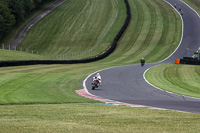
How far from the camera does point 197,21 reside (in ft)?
252

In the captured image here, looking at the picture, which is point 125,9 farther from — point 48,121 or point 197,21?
point 48,121

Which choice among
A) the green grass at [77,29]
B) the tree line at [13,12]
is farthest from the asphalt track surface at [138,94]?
the tree line at [13,12]

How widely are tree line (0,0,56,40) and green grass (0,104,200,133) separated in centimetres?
6261

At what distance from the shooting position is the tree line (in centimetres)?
7588

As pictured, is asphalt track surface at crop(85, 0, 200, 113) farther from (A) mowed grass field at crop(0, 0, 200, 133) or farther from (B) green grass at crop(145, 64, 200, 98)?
(A) mowed grass field at crop(0, 0, 200, 133)

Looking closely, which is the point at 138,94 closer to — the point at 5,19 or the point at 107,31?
the point at 107,31

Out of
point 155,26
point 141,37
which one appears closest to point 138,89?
point 141,37

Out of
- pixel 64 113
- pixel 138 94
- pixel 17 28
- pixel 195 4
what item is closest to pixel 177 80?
pixel 138 94

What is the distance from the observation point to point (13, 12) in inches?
3196

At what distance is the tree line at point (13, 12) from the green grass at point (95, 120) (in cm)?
6261

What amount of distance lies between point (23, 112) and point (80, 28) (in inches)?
2571

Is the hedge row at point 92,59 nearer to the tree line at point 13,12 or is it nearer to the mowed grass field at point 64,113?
the mowed grass field at point 64,113

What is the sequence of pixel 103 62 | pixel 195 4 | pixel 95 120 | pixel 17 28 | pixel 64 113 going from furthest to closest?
pixel 195 4
pixel 17 28
pixel 103 62
pixel 64 113
pixel 95 120

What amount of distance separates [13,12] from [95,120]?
7240cm
